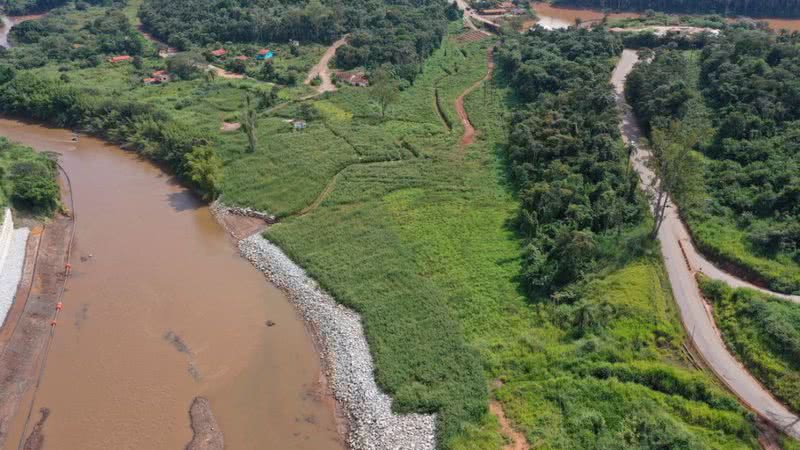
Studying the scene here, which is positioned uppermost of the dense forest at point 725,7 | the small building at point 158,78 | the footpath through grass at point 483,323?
the dense forest at point 725,7

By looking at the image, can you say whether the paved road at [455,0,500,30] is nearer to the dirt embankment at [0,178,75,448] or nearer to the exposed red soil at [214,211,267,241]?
the exposed red soil at [214,211,267,241]

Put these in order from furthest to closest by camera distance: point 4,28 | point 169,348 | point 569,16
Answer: point 569,16
point 4,28
point 169,348

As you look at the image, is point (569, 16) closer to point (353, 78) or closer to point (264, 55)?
point (353, 78)

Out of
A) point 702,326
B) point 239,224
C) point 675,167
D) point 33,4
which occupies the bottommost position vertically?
point 239,224

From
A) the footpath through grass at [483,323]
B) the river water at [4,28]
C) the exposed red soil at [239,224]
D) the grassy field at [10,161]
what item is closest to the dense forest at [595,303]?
the footpath through grass at [483,323]

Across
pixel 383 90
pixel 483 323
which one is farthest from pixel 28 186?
pixel 483 323

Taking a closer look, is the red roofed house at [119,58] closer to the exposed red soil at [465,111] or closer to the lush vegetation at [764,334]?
the exposed red soil at [465,111]

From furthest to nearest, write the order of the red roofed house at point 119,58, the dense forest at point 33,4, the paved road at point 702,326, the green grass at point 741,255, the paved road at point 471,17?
the dense forest at point 33,4 → the paved road at point 471,17 → the red roofed house at point 119,58 → the green grass at point 741,255 → the paved road at point 702,326

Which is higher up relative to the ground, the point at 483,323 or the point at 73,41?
the point at 73,41
